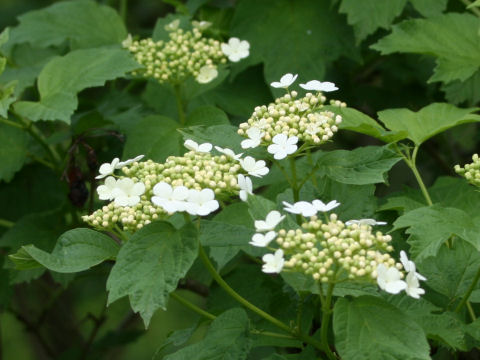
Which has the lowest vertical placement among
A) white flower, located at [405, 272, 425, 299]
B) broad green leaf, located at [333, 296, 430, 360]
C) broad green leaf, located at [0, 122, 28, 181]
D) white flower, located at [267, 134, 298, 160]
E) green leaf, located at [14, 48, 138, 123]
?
broad green leaf, located at [0, 122, 28, 181]

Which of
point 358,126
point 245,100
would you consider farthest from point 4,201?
point 358,126

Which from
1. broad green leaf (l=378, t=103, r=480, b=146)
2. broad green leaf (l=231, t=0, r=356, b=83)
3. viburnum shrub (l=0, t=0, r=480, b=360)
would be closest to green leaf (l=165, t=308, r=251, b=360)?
viburnum shrub (l=0, t=0, r=480, b=360)

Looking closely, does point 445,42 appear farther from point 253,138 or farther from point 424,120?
point 253,138

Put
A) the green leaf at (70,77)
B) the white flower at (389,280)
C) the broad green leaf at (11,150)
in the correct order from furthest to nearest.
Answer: the broad green leaf at (11,150)
the green leaf at (70,77)
the white flower at (389,280)

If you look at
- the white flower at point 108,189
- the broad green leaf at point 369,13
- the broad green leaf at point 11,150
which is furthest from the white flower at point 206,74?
the white flower at point 108,189

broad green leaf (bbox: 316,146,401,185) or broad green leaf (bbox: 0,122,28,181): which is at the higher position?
broad green leaf (bbox: 316,146,401,185)

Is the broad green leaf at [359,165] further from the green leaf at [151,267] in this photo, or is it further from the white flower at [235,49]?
the white flower at [235,49]

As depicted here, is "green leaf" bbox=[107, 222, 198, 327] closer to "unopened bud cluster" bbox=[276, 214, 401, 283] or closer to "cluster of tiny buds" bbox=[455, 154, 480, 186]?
"unopened bud cluster" bbox=[276, 214, 401, 283]
